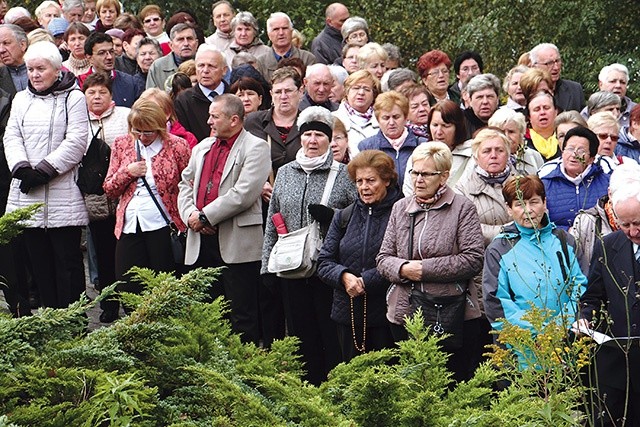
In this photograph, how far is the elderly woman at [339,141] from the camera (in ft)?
32.2

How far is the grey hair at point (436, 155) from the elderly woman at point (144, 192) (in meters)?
2.53

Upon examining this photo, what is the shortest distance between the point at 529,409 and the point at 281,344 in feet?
3.96

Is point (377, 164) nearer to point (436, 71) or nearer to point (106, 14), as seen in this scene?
point (436, 71)

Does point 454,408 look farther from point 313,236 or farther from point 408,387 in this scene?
point 313,236

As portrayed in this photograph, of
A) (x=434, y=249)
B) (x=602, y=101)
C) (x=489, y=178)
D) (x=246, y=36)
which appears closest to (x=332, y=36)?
(x=246, y=36)

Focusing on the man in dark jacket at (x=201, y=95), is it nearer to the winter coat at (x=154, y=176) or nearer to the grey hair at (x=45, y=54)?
the winter coat at (x=154, y=176)

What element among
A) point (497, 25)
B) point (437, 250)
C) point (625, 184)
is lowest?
point (437, 250)

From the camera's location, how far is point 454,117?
936cm

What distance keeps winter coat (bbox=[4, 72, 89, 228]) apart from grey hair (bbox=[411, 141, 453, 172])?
3.28 metres

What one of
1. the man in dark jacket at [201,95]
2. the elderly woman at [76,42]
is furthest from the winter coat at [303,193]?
the elderly woman at [76,42]

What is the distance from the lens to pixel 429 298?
317 inches

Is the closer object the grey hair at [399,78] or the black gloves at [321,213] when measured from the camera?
the black gloves at [321,213]

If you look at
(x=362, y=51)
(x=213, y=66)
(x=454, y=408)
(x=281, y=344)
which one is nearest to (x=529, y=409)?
(x=454, y=408)

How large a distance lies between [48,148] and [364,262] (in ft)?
10.4
